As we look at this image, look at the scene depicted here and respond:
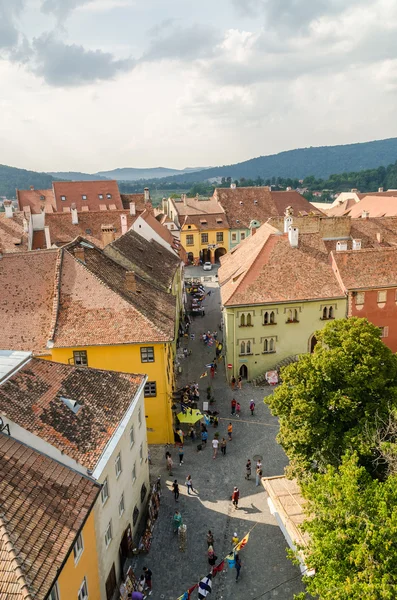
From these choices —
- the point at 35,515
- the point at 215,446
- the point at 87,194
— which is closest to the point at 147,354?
the point at 215,446

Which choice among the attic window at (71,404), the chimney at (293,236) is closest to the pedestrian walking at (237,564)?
the attic window at (71,404)

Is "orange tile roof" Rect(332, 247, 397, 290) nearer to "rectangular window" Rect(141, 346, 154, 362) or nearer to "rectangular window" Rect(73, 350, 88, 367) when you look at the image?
"rectangular window" Rect(141, 346, 154, 362)

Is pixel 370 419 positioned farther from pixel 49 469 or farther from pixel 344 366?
pixel 49 469

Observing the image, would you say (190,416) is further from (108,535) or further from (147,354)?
(108,535)

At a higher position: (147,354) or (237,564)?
(147,354)

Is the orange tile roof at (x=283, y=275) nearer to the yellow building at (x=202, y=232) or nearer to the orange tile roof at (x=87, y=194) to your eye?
the yellow building at (x=202, y=232)
